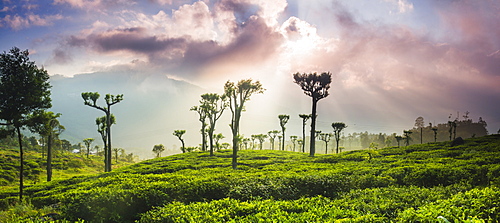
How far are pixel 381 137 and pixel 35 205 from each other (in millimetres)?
163544

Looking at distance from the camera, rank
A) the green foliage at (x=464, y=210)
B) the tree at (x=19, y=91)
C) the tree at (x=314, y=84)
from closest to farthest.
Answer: the green foliage at (x=464, y=210), the tree at (x=19, y=91), the tree at (x=314, y=84)

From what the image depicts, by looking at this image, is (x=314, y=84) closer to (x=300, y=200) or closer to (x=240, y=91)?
(x=240, y=91)

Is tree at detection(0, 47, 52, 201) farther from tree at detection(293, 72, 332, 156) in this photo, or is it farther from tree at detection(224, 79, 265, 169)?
tree at detection(293, 72, 332, 156)

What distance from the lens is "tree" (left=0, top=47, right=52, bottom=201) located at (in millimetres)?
14820

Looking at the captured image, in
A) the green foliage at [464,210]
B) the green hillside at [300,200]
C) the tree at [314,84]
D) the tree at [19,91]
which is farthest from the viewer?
the tree at [314,84]

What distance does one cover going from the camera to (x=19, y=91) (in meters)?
15.0

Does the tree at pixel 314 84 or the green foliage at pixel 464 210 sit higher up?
the tree at pixel 314 84

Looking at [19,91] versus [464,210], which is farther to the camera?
[19,91]

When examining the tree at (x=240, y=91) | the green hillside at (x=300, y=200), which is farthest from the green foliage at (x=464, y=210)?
the tree at (x=240, y=91)

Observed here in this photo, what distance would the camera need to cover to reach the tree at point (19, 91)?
14.8 m

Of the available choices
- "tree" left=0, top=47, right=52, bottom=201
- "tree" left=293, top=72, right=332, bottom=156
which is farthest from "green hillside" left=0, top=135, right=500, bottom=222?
"tree" left=293, top=72, right=332, bottom=156

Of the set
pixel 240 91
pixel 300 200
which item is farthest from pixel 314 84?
pixel 300 200

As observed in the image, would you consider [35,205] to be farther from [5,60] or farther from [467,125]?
[467,125]

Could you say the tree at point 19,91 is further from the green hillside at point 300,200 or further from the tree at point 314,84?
the tree at point 314,84
